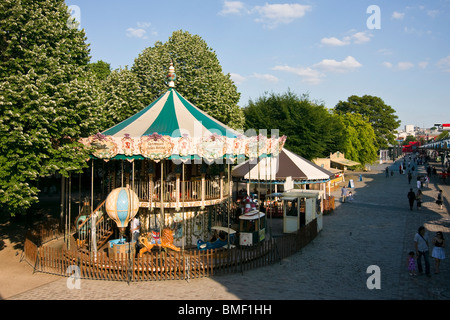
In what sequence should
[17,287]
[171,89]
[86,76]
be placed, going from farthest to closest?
[171,89]
[86,76]
[17,287]

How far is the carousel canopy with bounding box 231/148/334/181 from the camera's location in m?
26.3

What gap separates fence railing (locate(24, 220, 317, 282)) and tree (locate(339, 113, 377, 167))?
1850 inches

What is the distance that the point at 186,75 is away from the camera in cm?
2861

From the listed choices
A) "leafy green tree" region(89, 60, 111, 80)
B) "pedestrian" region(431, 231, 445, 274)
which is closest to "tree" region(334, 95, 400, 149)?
"leafy green tree" region(89, 60, 111, 80)

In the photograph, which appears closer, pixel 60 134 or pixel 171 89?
pixel 60 134

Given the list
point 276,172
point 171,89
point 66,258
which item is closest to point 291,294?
point 66,258

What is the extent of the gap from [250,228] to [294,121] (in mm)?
24720

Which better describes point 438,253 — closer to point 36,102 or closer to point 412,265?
point 412,265

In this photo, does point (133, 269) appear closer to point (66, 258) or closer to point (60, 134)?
point (66, 258)

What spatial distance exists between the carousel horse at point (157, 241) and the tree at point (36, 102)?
13.4 feet

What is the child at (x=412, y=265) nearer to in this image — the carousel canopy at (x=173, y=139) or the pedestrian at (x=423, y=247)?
the pedestrian at (x=423, y=247)

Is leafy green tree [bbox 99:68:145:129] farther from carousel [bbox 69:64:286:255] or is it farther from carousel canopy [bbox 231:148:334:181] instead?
carousel canopy [bbox 231:148:334:181]
